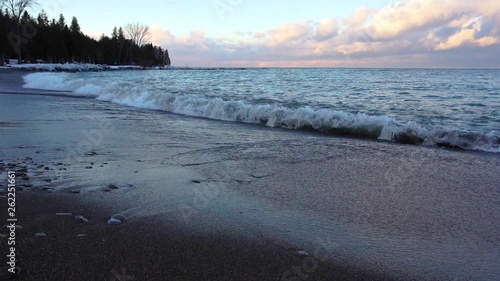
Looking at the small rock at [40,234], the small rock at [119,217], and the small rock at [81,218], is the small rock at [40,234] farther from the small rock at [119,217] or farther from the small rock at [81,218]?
the small rock at [119,217]

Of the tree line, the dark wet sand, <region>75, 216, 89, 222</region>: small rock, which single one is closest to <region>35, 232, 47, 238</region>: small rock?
the dark wet sand

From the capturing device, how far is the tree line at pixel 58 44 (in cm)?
7675

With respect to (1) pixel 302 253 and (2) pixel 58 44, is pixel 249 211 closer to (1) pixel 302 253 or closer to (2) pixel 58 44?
(1) pixel 302 253

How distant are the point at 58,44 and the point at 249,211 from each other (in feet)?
353

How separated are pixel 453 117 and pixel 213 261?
12.4 m

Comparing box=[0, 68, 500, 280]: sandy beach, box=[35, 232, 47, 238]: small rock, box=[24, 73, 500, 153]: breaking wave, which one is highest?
box=[24, 73, 500, 153]: breaking wave

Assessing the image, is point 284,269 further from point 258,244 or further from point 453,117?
point 453,117

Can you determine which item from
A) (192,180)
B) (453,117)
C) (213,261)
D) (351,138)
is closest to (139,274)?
(213,261)

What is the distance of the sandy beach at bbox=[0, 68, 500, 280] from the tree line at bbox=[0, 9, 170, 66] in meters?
82.4

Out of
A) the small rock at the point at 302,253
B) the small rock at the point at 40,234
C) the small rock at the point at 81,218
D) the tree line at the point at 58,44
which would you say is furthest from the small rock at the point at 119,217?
the tree line at the point at 58,44

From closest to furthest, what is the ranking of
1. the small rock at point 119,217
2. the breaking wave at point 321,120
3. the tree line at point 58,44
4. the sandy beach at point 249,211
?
the sandy beach at point 249,211, the small rock at point 119,217, the breaking wave at point 321,120, the tree line at point 58,44

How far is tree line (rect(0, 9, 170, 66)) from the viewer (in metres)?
76.8

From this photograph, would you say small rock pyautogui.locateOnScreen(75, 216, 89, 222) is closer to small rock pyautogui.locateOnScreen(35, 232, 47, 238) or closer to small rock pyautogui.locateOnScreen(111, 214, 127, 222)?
small rock pyautogui.locateOnScreen(111, 214, 127, 222)

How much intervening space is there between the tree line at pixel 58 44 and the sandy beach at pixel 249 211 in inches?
3246
